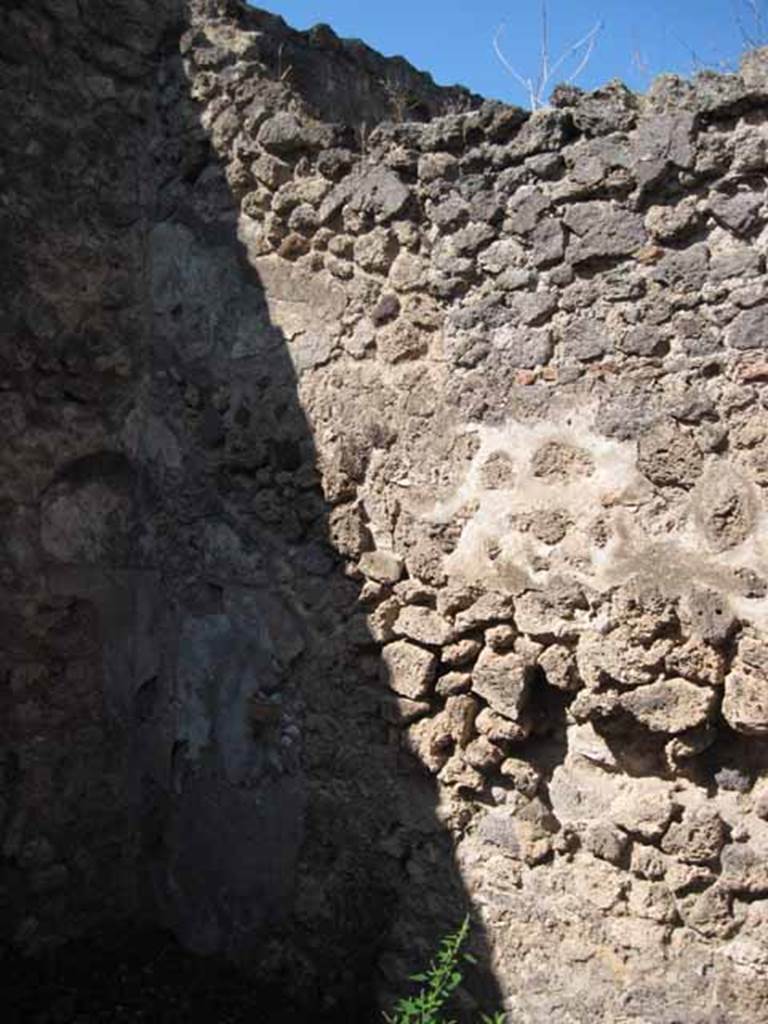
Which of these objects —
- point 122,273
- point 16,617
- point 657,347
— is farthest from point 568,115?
point 16,617

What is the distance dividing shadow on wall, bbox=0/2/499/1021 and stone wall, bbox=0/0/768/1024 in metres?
0.01

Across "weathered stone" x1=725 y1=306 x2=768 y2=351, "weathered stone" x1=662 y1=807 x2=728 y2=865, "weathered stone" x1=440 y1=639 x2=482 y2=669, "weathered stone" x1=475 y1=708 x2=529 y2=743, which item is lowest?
"weathered stone" x1=662 y1=807 x2=728 y2=865

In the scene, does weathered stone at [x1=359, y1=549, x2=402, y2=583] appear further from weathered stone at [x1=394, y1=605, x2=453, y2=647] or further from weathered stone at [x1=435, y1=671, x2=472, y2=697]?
weathered stone at [x1=435, y1=671, x2=472, y2=697]

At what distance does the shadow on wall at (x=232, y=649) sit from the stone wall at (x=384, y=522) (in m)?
0.01

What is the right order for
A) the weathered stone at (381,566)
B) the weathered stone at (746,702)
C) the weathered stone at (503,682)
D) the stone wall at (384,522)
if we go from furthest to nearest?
the weathered stone at (381,566), the weathered stone at (503,682), the stone wall at (384,522), the weathered stone at (746,702)

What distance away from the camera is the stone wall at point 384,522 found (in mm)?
2709

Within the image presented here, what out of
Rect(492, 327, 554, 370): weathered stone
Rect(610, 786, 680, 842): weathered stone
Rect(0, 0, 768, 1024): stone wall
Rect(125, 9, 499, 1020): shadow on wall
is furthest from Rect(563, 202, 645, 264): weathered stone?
Rect(610, 786, 680, 842): weathered stone

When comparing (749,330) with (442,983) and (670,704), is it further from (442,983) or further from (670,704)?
(442,983)

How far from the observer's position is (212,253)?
373 centimetres

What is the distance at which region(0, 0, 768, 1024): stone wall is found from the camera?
107 inches

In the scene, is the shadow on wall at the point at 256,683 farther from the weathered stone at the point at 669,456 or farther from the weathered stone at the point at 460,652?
the weathered stone at the point at 669,456

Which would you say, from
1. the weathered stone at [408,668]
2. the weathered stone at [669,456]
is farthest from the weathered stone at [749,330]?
the weathered stone at [408,668]

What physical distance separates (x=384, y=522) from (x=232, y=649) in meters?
0.70

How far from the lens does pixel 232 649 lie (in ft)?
11.9
